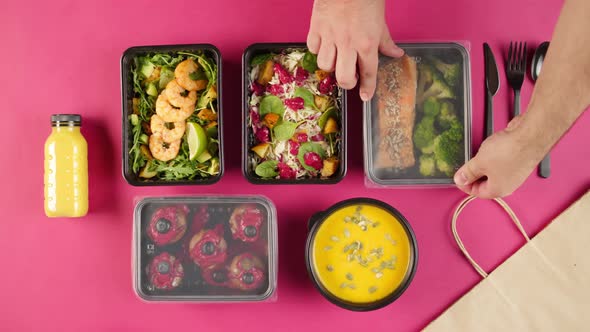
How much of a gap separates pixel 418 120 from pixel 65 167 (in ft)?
4.09

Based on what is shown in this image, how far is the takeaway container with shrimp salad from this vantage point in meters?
1.77

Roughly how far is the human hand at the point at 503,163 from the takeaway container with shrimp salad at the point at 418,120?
0.62 ft

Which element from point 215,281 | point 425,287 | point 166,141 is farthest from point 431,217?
point 166,141

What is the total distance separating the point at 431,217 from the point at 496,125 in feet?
1.33

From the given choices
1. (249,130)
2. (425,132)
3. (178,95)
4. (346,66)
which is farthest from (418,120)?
(178,95)

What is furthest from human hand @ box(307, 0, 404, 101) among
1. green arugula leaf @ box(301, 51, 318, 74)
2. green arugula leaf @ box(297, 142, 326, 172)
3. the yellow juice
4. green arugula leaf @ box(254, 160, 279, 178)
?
the yellow juice

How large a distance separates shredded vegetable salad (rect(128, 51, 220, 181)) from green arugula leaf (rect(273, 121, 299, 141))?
0.21m

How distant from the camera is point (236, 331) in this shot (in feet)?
6.27

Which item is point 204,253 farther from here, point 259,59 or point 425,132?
point 425,132

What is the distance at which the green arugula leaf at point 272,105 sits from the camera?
1.78 m

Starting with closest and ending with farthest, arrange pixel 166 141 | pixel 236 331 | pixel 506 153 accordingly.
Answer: pixel 506 153 → pixel 166 141 → pixel 236 331

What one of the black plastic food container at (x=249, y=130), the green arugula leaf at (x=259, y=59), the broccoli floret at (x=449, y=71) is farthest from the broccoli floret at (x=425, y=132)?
the green arugula leaf at (x=259, y=59)

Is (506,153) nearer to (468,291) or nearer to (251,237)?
(468,291)

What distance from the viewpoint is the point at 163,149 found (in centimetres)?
178
